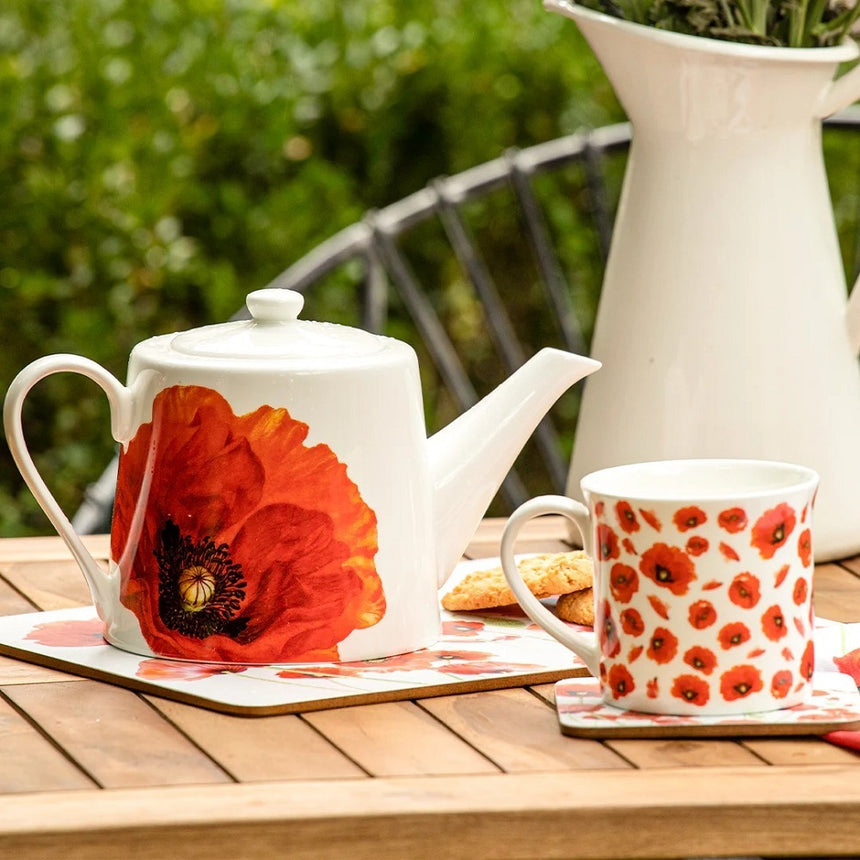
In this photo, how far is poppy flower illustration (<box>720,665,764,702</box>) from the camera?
71cm

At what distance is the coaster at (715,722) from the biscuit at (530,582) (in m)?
0.15

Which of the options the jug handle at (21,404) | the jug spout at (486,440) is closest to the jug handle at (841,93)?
the jug spout at (486,440)

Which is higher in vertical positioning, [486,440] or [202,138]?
[202,138]

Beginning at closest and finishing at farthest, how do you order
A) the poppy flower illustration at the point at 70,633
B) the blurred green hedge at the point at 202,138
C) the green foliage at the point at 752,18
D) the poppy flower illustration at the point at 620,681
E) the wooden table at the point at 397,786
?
1. the wooden table at the point at 397,786
2. the poppy flower illustration at the point at 620,681
3. the poppy flower illustration at the point at 70,633
4. the green foliage at the point at 752,18
5. the blurred green hedge at the point at 202,138

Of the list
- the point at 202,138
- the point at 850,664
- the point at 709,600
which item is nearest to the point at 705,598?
the point at 709,600

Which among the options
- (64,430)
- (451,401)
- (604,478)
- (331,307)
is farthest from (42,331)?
(604,478)

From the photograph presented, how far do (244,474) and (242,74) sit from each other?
1.45 meters

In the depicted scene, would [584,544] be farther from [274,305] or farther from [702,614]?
[274,305]

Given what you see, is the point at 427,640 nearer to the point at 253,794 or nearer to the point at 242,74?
the point at 253,794

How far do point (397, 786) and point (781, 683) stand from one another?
19 centimetres

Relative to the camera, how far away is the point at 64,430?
2158 millimetres

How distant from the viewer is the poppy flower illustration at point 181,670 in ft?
2.56

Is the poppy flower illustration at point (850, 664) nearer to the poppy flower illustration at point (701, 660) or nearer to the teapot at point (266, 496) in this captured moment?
the poppy flower illustration at point (701, 660)

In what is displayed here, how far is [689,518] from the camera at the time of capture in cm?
70
